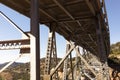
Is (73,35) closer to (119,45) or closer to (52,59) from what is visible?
(52,59)

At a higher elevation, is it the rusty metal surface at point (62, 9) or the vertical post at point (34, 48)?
the rusty metal surface at point (62, 9)

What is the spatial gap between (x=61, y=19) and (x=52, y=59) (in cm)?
267

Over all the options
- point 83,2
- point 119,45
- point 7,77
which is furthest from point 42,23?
point 119,45

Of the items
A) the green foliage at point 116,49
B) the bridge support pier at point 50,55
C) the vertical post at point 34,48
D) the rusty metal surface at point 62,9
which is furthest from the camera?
the green foliage at point 116,49

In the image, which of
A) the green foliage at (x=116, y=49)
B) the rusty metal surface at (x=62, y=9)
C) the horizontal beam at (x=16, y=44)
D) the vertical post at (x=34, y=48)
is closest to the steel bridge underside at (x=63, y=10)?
the rusty metal surface at (x=62, y=9)

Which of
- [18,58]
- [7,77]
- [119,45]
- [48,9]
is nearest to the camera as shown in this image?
[18,58]

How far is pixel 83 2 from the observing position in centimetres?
1245

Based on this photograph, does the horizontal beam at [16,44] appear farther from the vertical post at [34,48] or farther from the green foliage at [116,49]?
the green foliage at [116,49]

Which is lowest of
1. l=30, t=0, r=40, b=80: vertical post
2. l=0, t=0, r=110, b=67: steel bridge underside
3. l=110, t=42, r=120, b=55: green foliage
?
l=30, t=0, r=40, b=80: vertical post

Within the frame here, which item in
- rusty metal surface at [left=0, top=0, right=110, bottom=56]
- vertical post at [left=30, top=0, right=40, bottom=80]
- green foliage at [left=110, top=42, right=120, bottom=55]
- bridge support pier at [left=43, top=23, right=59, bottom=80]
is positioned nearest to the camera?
vertical post at [left=30, top=0, right=40, bottom=80]

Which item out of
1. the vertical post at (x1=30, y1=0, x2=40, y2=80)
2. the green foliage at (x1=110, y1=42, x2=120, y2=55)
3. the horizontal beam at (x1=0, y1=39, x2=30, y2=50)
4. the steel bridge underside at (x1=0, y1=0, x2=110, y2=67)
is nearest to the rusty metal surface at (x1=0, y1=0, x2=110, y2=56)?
the steel bridge underside at (x1=0, y1=0, x2=110, y2=67)

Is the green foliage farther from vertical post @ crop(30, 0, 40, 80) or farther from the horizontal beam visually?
the horizontal beam

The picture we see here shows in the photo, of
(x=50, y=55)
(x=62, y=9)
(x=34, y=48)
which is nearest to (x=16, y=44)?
(x=34, y=48)

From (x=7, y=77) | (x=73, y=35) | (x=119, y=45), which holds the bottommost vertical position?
(x=7, y=77)
